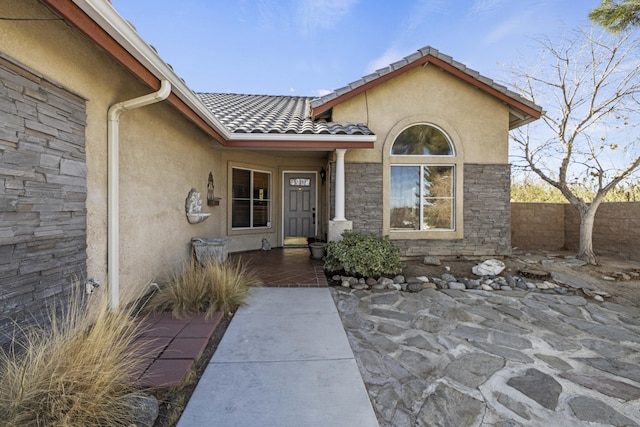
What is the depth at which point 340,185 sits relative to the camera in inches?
252

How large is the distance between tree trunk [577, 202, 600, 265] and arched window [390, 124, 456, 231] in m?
3.43

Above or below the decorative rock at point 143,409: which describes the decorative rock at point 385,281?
above

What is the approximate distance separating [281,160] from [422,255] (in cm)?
502

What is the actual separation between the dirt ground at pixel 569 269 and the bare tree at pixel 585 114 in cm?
62

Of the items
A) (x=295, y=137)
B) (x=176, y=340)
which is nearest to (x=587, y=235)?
(x=295, y=137)

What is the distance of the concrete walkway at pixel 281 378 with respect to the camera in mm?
2016

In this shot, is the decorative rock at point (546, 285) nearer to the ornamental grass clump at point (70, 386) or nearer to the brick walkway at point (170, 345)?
the brick walkway at point (170, 345)

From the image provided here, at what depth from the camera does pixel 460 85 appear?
698 centimetres

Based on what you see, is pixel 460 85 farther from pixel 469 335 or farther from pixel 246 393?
pixel 246 393

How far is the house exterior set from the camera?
94.6 inches

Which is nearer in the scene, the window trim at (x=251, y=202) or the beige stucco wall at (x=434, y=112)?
the beige stucco wall at (x=434, y=112)

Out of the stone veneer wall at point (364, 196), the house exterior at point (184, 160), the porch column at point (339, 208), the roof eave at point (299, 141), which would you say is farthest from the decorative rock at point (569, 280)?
the roof eave at point (299, 141)

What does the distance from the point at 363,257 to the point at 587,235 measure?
626 centimetres

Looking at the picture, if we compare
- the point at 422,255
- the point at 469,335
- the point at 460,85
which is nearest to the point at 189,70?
the point at 460,85
